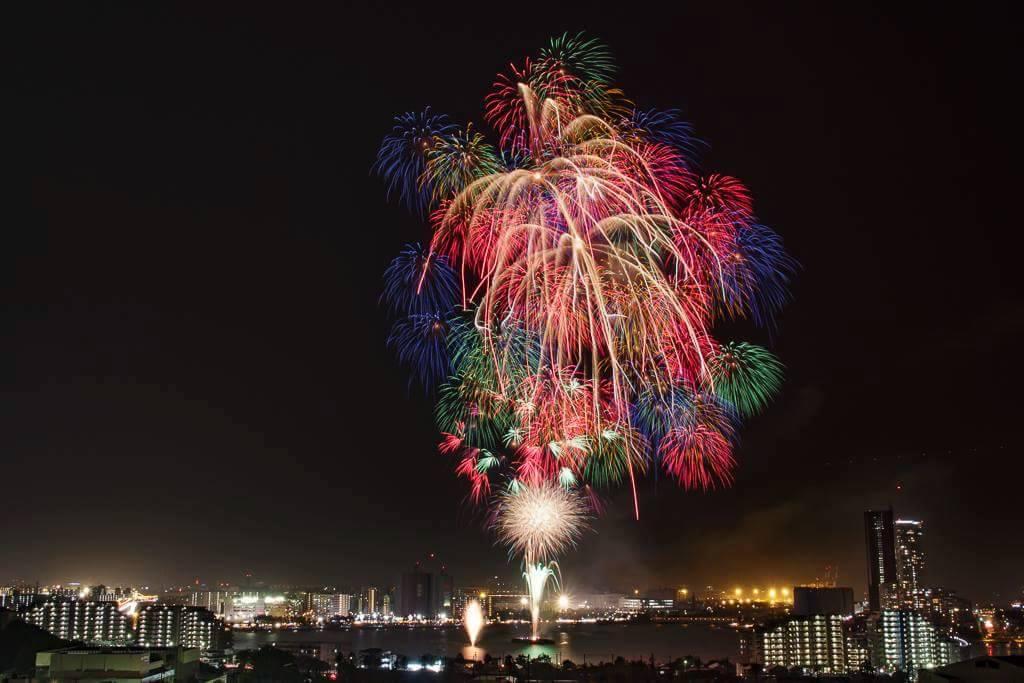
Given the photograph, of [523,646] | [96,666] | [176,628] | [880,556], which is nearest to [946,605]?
[880,556]

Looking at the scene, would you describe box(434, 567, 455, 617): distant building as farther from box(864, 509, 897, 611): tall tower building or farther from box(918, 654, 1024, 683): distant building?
box(918, 654, 1024, 683): distant building

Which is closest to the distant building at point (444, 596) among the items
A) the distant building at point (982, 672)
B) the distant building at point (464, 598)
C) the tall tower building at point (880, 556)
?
the distant building at point (464, 598)

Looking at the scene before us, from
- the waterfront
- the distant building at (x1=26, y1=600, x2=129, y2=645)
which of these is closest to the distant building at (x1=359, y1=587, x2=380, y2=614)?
the waterfront

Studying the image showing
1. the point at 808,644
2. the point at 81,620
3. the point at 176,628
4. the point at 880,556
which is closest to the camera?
the point at 808,644

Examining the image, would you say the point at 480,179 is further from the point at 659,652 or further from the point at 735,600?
the point at 735,600

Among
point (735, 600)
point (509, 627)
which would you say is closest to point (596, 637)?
point (509, 627)

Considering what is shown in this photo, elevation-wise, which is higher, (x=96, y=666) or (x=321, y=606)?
(x=96, y=666)

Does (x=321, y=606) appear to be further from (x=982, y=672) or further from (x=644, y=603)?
(x=982, y=672)
